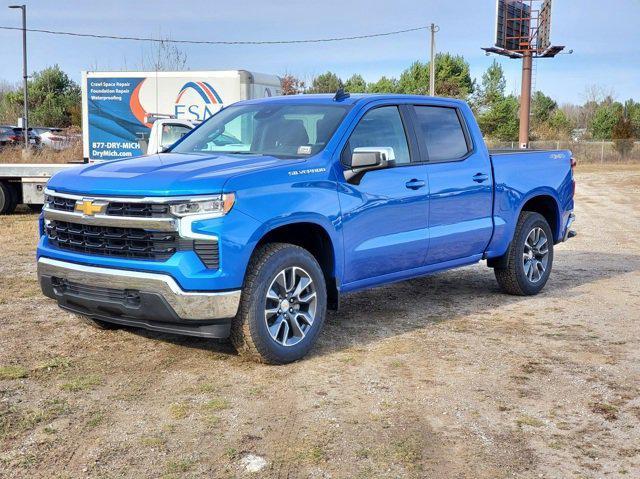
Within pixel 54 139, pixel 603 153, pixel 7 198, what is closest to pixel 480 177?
pixel 7 198

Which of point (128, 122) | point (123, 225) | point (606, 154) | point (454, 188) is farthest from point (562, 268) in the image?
point (606, 154)

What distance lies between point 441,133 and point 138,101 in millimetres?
14655

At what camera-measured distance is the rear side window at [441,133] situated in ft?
24.0

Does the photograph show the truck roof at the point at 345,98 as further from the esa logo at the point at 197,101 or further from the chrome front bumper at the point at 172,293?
the esa logo at the point at 197,101

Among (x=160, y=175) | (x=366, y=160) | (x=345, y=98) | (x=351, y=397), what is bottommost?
(x=351, y=397)

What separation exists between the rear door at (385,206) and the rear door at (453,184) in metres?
0.17

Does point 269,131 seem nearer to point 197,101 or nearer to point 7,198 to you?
point 7,198

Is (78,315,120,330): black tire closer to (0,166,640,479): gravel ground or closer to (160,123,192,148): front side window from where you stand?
(0,166,640,479): gravel ground

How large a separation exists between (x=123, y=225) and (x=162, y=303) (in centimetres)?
58

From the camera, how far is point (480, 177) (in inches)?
301

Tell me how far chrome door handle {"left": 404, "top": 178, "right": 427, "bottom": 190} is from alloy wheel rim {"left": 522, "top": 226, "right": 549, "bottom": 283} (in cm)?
195

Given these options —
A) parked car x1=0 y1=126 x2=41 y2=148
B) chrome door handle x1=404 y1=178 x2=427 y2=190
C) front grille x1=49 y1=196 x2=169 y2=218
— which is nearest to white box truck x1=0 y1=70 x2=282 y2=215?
chrome door handle x1=404 y1=178 x2=427 y2=190

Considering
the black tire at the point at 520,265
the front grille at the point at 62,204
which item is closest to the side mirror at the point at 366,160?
the front grille at the point at 62,204

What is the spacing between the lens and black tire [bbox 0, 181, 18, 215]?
51.9 ft
